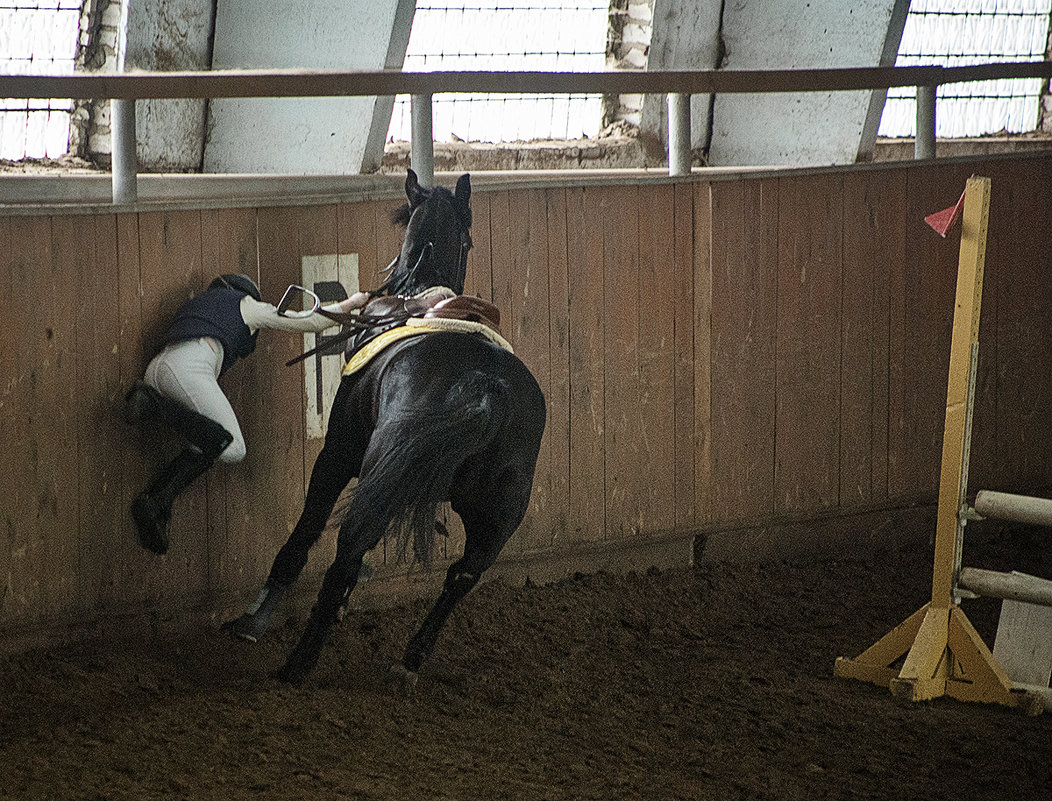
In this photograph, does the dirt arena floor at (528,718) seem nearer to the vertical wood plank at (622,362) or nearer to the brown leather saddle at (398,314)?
the vertical wood plank at (622,362)

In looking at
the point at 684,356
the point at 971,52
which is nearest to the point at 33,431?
the point at 684,356

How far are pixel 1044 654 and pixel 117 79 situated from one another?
351 centimetres

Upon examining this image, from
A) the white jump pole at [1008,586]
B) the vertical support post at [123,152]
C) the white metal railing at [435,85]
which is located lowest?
the white jump pole at [1008,586]

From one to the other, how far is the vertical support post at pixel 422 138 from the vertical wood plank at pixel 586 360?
2.10 ft

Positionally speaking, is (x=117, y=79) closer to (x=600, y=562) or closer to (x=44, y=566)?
(x=44, y=566)

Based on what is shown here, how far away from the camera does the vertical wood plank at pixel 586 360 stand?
529cm

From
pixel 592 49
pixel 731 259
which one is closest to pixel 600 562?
pixel 731 259

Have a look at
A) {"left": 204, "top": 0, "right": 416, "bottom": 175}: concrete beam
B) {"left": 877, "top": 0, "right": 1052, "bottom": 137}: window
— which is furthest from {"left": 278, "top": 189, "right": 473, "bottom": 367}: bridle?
{"left": 877, "top": 0, "right": 1052, "bottom": 137}: window

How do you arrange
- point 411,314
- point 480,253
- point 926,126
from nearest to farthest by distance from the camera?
1. point 411,314
2. point 480,253
3. point 926,126

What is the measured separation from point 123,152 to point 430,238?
41.0 inches

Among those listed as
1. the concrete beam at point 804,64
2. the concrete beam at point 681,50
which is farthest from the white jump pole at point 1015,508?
the concrete beam at point 804,64

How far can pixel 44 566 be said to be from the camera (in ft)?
14.0

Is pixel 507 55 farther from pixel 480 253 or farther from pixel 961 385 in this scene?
pixel 961 385

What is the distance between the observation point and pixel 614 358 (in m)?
5.42
